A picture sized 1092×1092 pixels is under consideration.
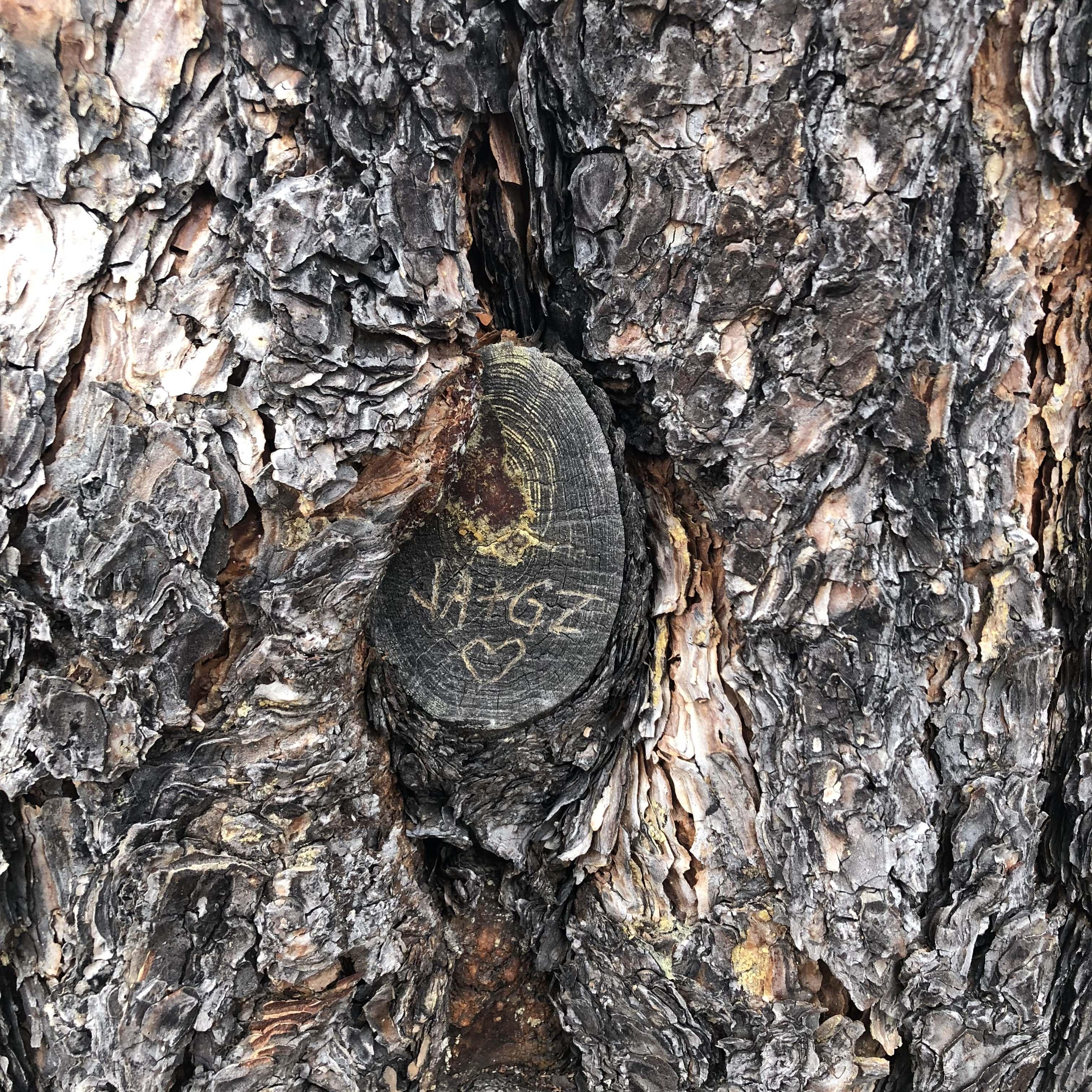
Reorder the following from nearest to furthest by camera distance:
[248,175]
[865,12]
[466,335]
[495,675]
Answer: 1. [865,12]
2. [248,175]
3. [466,335]
4. [495,675]

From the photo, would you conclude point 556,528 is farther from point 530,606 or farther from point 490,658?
point 490,658

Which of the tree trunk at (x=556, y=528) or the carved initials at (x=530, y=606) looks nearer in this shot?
the tree trunk at (x=556, y=528)

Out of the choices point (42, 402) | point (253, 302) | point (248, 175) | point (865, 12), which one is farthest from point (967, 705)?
point (42, 402)

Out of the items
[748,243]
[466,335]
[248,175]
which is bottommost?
[466,335]

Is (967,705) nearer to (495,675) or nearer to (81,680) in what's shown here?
(495,675)

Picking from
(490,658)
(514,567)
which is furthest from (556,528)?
(490,658)

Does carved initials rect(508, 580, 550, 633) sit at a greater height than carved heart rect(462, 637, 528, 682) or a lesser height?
greater
